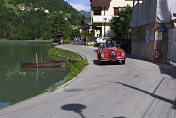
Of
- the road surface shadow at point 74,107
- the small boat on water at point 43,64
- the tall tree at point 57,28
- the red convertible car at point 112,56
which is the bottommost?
the small boat on water at point 43,64

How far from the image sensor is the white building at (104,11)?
45219 mm

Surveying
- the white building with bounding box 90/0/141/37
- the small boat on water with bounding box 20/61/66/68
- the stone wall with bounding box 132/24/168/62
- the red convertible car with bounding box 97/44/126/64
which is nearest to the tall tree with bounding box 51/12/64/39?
the white building with bounding box 90/0/141/37

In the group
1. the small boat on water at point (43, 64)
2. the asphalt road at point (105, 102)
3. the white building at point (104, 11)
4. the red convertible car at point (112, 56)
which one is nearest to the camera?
the asphalt road at point (105, 102)

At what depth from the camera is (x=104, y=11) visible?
47.5 meters

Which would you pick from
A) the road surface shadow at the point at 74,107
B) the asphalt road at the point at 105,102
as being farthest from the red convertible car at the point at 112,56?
the road surface shadow at the point at 74,107

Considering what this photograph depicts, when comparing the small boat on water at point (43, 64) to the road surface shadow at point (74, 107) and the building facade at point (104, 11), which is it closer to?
the road surface shadow at point (74, 107)

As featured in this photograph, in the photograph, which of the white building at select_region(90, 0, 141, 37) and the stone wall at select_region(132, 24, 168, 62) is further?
the white building at select_region(90, 0, 141, 37)

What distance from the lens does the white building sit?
45219 mm

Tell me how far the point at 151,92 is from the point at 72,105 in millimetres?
2950

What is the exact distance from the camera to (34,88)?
1371 cm

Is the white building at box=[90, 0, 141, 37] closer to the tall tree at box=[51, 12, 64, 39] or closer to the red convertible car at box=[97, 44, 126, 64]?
the red convertible car at box=[97, 44, 126, 64]

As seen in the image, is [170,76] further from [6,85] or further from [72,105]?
[6,85]

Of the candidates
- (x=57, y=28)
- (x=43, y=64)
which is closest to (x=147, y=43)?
(x=43, y=64)

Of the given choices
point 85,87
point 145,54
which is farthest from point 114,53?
point 85,87
